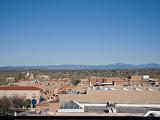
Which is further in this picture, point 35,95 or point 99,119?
point 35,95

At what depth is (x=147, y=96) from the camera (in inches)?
370

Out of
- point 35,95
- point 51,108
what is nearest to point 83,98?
point 51,108

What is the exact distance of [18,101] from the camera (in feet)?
35.7

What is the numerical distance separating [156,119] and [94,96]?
8969 mm

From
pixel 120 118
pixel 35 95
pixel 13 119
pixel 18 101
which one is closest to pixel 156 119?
pixel 120 118

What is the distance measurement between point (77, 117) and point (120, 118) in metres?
0.12

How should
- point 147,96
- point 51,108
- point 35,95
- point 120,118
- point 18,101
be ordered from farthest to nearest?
1. point 35,95
2. point 18,101
3. point 147,96
4. point 51,108
5. point 120,118

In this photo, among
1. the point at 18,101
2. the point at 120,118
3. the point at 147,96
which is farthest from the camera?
the point at 18,101

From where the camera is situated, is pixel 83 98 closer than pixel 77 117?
No

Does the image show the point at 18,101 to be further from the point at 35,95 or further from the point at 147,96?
the point at 147,96

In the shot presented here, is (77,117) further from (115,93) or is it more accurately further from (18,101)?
(18,101)

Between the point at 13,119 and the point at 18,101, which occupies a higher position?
the point at 13,119

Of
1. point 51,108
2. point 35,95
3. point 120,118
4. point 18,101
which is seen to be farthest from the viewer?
point 35,95

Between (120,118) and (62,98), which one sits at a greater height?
(120,118)
